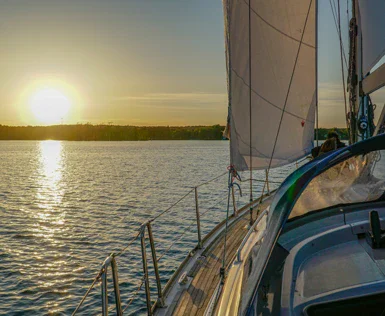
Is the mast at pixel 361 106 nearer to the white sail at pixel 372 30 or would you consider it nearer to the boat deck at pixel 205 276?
the white sail at pixel 372 30

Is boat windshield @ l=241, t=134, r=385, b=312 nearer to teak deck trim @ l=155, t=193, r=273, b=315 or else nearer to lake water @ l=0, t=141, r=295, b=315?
teak deck trim @ l=155, t=193, r=273, b=315

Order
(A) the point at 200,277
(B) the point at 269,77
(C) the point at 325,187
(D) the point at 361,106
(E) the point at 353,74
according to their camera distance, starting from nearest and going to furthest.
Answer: (C) the point at 325,187 → (A) the point at 200,277 → (B) the point at 269,77 → (D) the point at 361,106 → (E) the point at 353,74

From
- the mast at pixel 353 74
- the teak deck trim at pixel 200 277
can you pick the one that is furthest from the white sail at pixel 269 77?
the teak deck trim at pixel 200 277

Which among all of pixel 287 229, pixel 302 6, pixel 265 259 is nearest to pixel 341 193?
pixel 287 229

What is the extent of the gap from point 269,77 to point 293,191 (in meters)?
3.85

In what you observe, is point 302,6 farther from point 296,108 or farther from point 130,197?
point 130,197

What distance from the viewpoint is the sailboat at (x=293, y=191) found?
2.63m

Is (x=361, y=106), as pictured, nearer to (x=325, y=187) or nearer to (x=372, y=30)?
(x=372, y=30)

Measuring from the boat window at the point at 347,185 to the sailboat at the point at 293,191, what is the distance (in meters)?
0.01

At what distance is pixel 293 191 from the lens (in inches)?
104

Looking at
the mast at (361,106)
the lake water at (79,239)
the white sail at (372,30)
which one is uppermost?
the white sail at (372,30)

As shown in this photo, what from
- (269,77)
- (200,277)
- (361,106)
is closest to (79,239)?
(200,277)

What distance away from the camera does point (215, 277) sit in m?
5.61

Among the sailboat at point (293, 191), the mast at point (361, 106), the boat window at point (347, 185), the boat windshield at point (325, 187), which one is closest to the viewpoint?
the boat windshield at point (325, 187)
